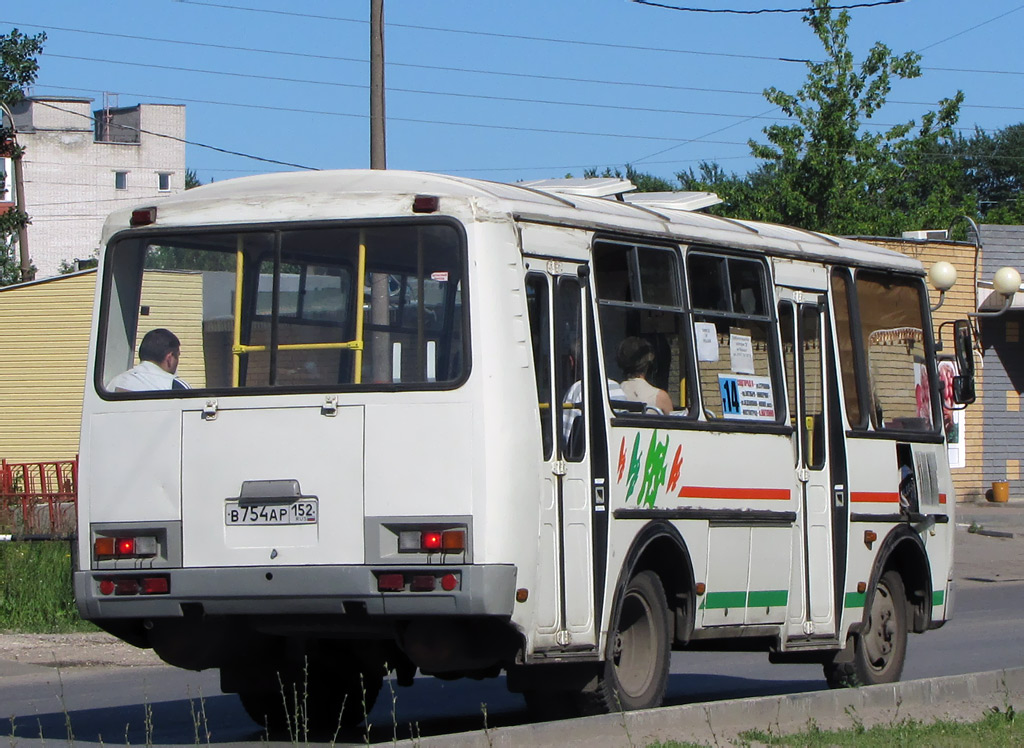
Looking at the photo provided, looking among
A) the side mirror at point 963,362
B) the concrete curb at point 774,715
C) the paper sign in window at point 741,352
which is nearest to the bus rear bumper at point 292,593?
the concrete curb at point 774,715

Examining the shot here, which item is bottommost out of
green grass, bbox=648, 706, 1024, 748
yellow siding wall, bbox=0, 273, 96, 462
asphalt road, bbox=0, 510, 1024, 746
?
asphalt road, bbox=0, 510, 1024, 746

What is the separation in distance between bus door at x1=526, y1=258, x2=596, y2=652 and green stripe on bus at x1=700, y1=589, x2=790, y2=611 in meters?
1.30

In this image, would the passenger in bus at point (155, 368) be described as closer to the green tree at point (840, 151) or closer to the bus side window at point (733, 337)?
the bus side window at point (733, 337)

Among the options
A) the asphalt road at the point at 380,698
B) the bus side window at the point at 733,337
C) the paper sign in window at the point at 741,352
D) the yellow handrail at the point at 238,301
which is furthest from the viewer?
the paper sign in window at the point at 741,352

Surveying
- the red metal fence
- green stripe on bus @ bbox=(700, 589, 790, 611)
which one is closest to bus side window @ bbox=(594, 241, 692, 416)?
green stripe on bus @ bbox=(700, 589, 790, 611)

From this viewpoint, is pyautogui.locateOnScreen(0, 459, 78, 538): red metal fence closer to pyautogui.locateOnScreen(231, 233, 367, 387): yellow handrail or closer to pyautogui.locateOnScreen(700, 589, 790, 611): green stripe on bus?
pyautogui.locateOnScreen(700, 589, 790, 611): green stripe on bus

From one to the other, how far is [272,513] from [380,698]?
377cm

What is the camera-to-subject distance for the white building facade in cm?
7869

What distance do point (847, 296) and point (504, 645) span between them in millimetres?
4395

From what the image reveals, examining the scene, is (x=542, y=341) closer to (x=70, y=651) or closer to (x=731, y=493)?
(x=731, y=493)

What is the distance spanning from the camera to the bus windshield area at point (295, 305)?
7918 mm

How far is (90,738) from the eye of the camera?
9.06 meters

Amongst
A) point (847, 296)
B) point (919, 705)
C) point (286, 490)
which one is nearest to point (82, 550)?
point (286, 490)

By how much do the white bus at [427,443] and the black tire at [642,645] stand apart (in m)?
0.02
